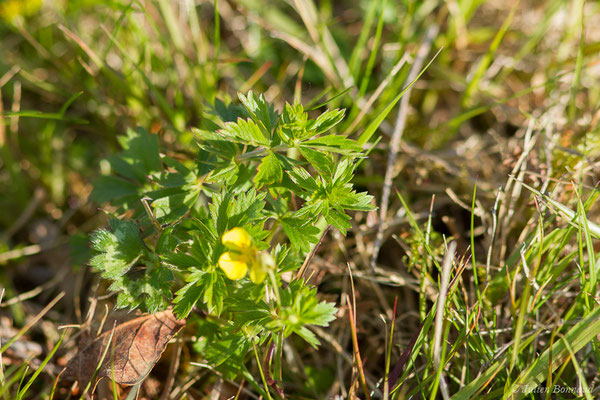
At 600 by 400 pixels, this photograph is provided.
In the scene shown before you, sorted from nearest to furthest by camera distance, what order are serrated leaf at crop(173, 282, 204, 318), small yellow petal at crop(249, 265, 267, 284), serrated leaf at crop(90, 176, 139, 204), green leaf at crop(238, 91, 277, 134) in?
small yellow petal at crop(249, 265, 267, 284) → serrated leaf at crop(173, 282, 204, 318) → green leaf at crop(238, 91, 277, 134) → serrated leaf at crop(90, 176, 139, 204)

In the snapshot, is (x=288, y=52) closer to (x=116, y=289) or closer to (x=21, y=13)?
(x=21, y=13)

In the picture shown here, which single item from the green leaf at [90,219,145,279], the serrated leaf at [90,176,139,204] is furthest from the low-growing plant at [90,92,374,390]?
the serrated leaf at [90,176,139,204]

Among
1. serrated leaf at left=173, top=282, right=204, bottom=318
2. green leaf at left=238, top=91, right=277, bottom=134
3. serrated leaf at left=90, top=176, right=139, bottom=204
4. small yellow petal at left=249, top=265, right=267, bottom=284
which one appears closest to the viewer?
small yellow petal at left=249, top=265, right=267, bottom=284

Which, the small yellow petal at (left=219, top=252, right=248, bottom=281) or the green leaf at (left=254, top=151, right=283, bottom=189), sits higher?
the green leaf at (left=254, top=151, right=283, bottom=189)

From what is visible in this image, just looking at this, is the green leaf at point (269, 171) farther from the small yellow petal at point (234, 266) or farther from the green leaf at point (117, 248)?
the green leaf at point (117, 248)

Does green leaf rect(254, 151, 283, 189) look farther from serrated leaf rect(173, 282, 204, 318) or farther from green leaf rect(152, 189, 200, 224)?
serrated leaf rect(173, 282, 204, 318)

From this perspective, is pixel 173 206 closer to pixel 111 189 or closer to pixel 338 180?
pixel 111 189

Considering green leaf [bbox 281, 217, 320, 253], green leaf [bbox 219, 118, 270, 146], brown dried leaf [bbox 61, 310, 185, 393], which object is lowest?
brown dried leaf [bbox 61, 310, 185, 393]
